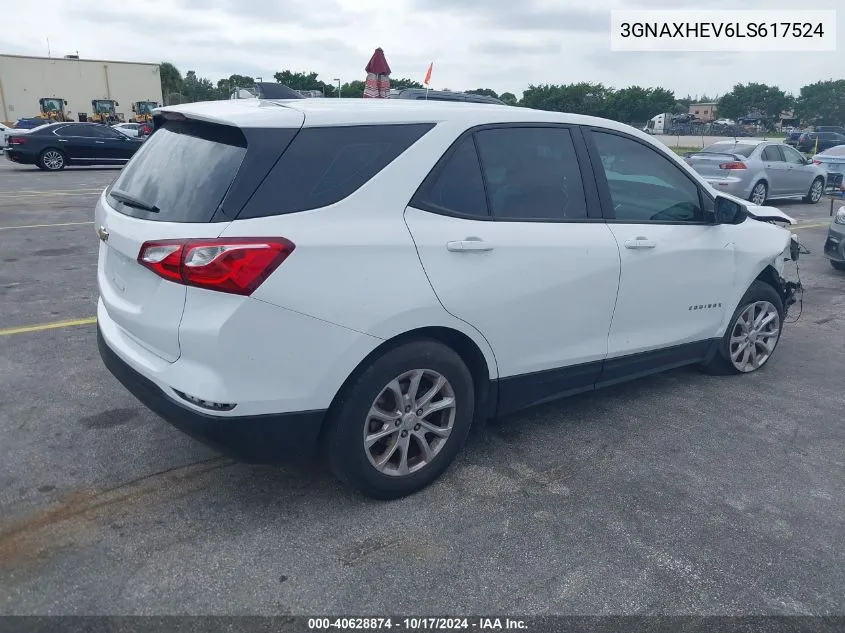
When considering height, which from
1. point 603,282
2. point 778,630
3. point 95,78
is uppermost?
point 95,78

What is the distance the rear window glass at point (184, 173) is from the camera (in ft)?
9.14

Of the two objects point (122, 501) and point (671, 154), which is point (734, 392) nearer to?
point (671, 154)

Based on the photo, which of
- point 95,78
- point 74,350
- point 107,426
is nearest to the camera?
point 107,426

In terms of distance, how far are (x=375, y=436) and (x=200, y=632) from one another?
1039mm

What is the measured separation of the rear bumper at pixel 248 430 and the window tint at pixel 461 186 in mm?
1099

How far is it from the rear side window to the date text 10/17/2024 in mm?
1530

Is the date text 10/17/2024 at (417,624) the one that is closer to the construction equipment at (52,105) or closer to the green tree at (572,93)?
the green tree at (572,93)

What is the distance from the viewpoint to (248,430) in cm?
276

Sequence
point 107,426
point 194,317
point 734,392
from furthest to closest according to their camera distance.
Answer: point 734,392, point 107,426, point 194,317

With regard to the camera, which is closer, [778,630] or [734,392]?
[778,630]

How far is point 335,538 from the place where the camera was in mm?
2955

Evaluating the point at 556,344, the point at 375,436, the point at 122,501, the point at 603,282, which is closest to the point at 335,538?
the point at 375,436

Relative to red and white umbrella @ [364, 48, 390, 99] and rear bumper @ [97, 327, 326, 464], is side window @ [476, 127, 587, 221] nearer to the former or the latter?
rear bumper @ [97, 327, 326, 464]

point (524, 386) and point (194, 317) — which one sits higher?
point (194, 317)
